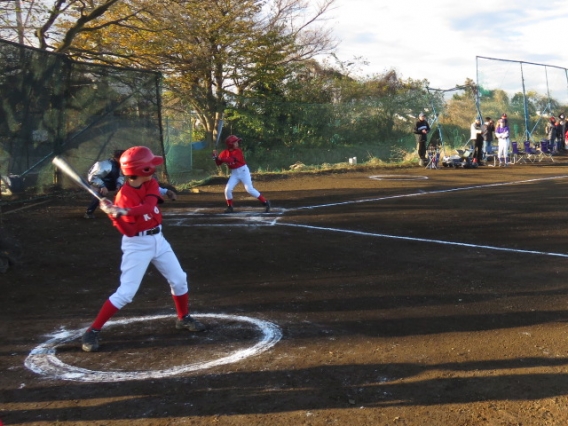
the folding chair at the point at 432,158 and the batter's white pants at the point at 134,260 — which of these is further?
the folding chair at the point at 432,158

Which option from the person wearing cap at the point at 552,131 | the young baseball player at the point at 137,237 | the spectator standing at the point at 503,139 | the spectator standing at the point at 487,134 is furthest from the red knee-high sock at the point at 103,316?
the person wearing cap at the point at 552,131

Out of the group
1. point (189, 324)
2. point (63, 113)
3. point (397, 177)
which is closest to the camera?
point (189, 324)

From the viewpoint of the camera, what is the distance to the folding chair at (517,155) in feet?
79.5

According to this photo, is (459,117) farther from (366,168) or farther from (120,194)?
(120,194)

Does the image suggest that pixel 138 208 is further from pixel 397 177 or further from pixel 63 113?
pixel 397 177

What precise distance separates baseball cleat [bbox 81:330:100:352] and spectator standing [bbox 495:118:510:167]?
2041 centimetres

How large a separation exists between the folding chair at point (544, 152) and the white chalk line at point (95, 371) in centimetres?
2221

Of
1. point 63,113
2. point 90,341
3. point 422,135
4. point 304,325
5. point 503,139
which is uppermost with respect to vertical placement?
point 63,113

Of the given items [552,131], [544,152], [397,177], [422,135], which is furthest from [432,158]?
[552,131]

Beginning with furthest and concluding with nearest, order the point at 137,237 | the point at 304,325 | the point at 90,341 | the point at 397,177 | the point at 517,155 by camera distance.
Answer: the point at 517,155 < the point at 397,177 < the point at 304,325 < the point at 137,237 < the point at 90,341

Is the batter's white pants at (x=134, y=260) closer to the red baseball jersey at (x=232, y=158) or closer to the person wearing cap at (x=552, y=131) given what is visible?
the red baseball jersey at (x=232, y=158)

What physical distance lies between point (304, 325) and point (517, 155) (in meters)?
21.7

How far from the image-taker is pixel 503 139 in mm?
23219

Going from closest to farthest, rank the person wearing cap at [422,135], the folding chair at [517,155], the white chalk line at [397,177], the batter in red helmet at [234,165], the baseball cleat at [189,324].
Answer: the baseball cleat at [189,324], the batter in red helmet at [234,165], the white chalk line at [397,177], the person wearing cap at [422,135], the folding chair at [517,155]
